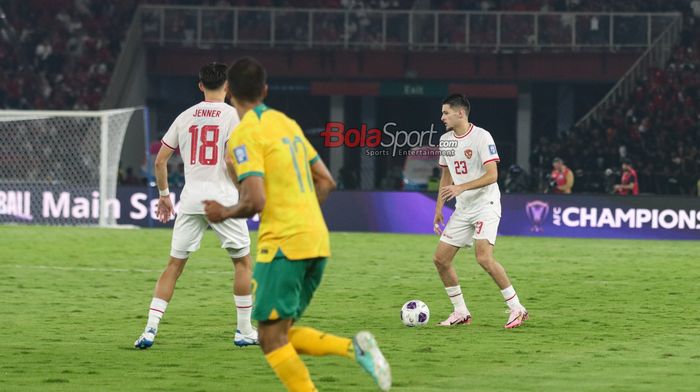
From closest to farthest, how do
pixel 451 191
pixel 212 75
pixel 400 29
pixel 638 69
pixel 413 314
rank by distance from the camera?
pixel 212 75, pixel 451 191, pixel 413 314, pixel 638 69, pixel 400 29

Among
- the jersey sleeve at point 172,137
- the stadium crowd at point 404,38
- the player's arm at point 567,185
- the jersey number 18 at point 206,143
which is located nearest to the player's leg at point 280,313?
the jersey number 18 at point 206,143

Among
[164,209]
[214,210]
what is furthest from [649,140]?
[214,210]

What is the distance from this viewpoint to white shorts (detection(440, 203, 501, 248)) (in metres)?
12.6

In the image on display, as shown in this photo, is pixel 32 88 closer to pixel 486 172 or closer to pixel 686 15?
pixel 686 15

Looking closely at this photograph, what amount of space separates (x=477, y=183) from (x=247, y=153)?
5.31 meters

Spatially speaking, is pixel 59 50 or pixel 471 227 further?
pixel 59 50

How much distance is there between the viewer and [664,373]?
952 cm

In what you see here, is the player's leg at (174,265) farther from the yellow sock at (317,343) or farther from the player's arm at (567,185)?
the player's arm at (567,185)

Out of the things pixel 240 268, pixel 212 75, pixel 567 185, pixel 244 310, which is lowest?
pixel 567 185

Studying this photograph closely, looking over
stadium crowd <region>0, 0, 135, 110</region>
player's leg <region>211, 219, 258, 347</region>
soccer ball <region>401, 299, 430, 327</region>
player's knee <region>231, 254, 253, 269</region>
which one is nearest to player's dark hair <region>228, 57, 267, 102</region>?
player's leg <region>211, 219, 258, 347</region>

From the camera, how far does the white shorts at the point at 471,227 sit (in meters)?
12.6

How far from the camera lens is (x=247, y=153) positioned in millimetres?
7328

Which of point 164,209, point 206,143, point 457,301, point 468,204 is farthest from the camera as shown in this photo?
point 468,204

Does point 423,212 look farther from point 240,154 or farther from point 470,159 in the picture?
point 240,154
